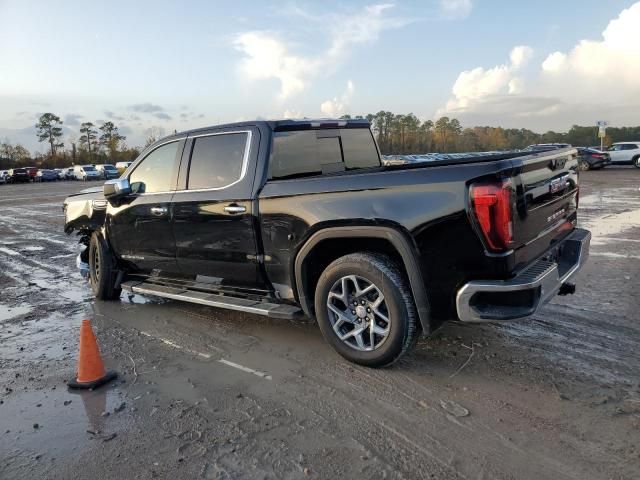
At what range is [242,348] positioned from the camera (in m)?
4.59

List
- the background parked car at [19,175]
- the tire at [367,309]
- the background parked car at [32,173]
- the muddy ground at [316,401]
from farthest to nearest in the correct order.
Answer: the background parked car at [32,173]
the background parked car at [19,175]
the tire at [367,309]
the muddy ground at [316,401]

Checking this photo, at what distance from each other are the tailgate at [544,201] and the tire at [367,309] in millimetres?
866

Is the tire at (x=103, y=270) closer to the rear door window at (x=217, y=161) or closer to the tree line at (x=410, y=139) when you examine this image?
the rear door window at (x=217, y=161)

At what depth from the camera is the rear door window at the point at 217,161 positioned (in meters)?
4.74

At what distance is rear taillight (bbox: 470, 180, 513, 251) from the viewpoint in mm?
3293

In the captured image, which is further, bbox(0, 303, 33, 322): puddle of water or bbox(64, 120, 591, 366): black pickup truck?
bbox(0, 303, 33, 322): puddle of water

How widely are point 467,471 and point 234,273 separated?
2.72 metres

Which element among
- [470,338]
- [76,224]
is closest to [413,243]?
[470,338]

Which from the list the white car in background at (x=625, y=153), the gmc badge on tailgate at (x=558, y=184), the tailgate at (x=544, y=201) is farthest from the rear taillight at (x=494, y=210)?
the white car in background at (x=625, y=153)

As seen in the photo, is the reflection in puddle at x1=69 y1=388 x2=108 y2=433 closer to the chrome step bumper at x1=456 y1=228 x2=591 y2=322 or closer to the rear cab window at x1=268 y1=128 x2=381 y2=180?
the rear cab window at x1=268 y1=128 x2=381 y2=180

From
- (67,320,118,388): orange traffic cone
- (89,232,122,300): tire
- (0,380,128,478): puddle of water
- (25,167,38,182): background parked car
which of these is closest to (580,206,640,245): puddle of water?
(89,232,122,300): tire

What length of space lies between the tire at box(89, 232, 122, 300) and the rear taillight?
4525 millimetres

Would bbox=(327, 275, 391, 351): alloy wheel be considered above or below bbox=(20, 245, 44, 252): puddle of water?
above

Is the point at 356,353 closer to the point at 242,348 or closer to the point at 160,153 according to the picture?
the point at 242,348
